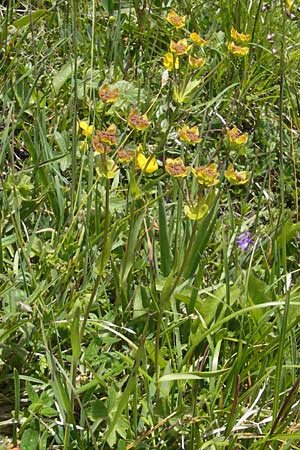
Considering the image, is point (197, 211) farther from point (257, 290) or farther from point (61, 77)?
point (61, 77)

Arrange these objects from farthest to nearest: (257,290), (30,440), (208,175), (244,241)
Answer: (244,241) → (257,290) → (30,440) → (208,175)

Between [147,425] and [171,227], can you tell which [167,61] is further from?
[147,425]

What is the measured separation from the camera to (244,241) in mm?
1626

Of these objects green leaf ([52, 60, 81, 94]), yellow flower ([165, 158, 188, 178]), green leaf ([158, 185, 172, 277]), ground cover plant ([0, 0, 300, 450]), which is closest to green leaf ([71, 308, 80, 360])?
ground cover plant ([0, 0, 300, 450])

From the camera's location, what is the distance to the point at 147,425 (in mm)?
1272

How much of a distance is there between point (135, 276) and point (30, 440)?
0.42 meters

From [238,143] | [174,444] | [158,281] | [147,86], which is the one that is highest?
[238,143]

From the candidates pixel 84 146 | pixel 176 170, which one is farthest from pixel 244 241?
pixel 176 170

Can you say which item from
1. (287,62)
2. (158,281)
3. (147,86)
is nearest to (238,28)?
(287,62)

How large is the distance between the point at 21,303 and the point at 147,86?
81 cm

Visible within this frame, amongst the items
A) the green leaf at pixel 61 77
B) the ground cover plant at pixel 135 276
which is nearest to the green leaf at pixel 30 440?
the ground cover plant at pixel 135 276

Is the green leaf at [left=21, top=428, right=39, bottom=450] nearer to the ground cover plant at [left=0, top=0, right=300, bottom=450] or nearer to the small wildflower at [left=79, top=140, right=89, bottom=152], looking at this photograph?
the ground cover plant at [left=0, top=0, right=300, bottom=450]

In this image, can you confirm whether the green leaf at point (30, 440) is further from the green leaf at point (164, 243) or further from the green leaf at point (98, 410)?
the green leaf at point (164, 243)

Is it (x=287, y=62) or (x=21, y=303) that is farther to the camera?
(x=287, y=62)
